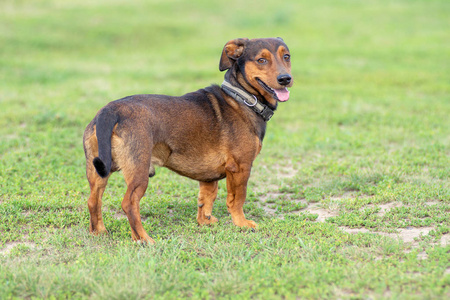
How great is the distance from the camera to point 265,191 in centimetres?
730

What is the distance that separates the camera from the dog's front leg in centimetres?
581

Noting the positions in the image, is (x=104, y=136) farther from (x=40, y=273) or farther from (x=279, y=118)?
(x=279, y=118)

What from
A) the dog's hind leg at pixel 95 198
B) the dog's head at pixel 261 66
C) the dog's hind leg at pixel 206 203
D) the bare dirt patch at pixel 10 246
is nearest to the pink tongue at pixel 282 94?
the dog's head at pixel 261 66

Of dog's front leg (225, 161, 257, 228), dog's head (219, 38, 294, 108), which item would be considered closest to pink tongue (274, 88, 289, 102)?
dog's head (219, 38, 294, 108)

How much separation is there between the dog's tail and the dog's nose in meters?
1.80

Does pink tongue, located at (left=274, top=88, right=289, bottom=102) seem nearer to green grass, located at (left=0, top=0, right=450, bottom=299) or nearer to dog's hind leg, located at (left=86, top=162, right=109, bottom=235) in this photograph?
→ green grass, located at (left=0, top=0, right=450, bottom=299)

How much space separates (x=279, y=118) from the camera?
11258mm

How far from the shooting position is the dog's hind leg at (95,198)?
5.29 metres

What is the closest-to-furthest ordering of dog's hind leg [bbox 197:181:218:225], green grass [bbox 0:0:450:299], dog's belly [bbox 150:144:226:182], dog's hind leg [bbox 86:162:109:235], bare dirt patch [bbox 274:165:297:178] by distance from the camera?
green grass [bbox 0:0:450:299] → dog's hind leg [bbox 86:162:109:235] → dog's belly [bbox 150:144:226:182] → dog's hind leg [bbox 197:181:218:225] → bare dirt patch [bbox 274:165:297:178]

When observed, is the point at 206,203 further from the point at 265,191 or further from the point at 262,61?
the point at 262,61

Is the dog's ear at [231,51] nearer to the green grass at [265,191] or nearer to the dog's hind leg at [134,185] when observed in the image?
the dog's hind leg at [134,185]

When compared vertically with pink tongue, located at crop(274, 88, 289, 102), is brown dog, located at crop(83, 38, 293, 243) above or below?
below

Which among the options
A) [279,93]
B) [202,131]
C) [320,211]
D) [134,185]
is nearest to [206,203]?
[202,131]

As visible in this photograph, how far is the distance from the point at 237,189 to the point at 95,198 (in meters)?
1.60
